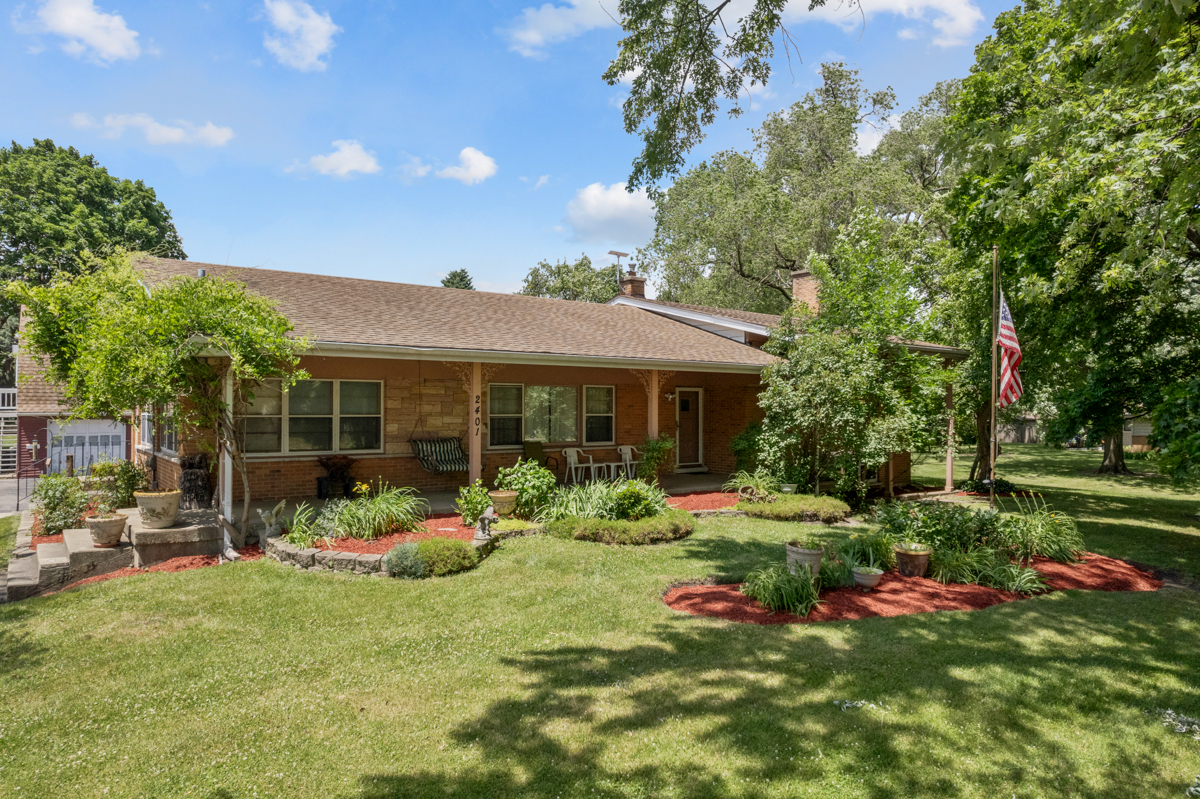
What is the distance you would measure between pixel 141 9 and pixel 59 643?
7.20 metres

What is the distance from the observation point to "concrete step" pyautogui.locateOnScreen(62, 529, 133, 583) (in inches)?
305

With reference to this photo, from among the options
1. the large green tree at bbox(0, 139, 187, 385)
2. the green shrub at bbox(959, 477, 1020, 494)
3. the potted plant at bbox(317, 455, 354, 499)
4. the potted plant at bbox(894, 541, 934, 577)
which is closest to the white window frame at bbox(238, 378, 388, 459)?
the potted plant at bbox(317, 455, 354, 499)

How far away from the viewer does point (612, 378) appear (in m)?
13.8

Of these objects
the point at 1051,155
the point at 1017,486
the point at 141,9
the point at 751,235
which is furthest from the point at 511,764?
the point at 751,235

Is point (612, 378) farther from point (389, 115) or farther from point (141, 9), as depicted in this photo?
point (141, 9)

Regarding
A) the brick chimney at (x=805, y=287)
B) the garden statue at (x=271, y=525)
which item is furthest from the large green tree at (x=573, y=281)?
the garden statue at (x=271, y=525)

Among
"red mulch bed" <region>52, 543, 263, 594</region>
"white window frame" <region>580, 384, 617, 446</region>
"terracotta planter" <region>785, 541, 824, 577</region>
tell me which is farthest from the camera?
"white window frame" <region>580, 384, 617, 446</region>

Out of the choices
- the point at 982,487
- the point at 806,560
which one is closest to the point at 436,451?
the point at 806,560

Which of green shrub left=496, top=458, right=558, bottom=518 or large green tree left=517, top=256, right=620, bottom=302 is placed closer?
green shrub left=496, top=458, right=558, bottom=518

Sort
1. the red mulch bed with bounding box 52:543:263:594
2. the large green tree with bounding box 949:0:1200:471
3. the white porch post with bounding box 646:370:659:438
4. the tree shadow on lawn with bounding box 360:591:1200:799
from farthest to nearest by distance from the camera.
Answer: the white porch post with bounding box 646:370:659:438
the red mulch bed with bounding box 52:543:263:594
the large green tree with bounding box 949:0:1200:471
the tree shadow on lawn with bounding box 360:591:1200:799

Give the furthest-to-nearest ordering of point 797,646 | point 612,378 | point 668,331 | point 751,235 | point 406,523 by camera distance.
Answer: point 751,235
point 668,331
point 612,378
point 406,523
point 797,646

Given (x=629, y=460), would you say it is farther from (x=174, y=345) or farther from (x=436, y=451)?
(x=174, y=345)

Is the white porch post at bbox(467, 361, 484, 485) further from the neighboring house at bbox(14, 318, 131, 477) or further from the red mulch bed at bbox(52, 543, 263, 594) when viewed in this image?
the neighboring house at bbox(14, 318, 131, 477)

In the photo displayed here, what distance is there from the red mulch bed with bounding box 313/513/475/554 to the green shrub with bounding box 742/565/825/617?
3881mm
